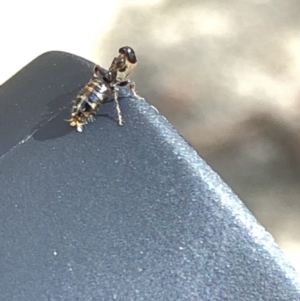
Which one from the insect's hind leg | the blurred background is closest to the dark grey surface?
the insect's hind leg

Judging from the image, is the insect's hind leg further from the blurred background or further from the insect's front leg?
the blurred background

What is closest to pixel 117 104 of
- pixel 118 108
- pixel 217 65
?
pixel 118 108

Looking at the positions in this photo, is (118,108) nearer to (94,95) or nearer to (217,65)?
(94,95)

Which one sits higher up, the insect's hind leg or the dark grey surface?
the insect's hind leg

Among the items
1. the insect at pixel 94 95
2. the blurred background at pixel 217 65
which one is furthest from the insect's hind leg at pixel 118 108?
the blurred background at pixel 217 65

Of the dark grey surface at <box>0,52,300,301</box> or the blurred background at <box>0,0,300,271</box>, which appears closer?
the dark grey surface at <box>0,52,300,301</box>

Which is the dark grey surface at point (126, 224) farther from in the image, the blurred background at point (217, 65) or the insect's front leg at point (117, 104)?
the blurred background at point (217, 65)
